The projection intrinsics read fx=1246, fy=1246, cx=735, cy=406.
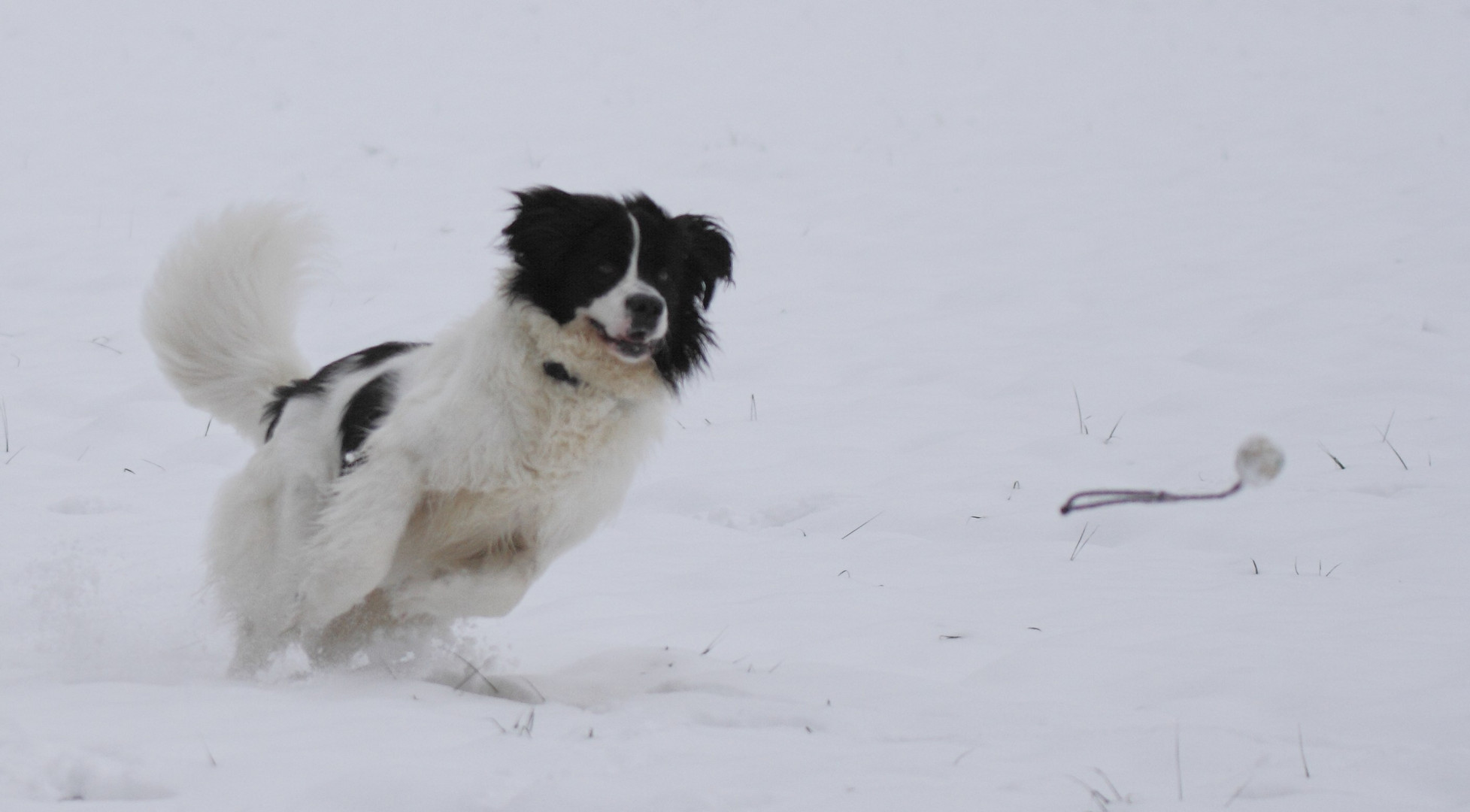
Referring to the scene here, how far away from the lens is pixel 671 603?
13.5ft

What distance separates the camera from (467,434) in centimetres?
331

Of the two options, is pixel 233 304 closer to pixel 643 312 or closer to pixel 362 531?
pixel 362 531

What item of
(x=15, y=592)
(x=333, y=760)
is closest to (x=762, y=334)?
(x=15, y=592)

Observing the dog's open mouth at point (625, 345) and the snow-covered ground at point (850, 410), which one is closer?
the snow-covered ground at point (850, 410)

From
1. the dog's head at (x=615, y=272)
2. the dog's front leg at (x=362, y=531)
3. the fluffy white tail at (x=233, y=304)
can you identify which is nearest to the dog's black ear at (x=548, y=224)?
the dog's head at (x=615, y=272)

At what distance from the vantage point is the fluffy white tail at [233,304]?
3.97 m

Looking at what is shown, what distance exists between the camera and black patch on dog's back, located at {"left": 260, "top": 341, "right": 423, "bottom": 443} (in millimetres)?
3785

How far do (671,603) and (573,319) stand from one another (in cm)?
114

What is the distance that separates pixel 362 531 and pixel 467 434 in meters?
0.37

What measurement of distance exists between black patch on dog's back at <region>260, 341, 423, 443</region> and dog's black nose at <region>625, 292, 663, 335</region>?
0.91 meters

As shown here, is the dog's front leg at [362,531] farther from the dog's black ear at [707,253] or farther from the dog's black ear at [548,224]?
the dog's black ear at [707,253]

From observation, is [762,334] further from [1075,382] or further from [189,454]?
[189,454]

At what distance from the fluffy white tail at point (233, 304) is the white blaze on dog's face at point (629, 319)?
3.87 feet

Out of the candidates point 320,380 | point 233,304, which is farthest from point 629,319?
point 233,304
